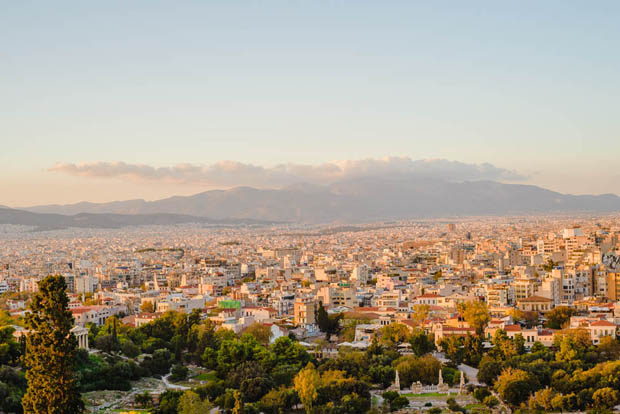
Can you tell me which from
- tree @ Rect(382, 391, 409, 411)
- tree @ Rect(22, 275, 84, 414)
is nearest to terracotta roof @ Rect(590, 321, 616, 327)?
tree @ Rect(382, 391, 409, 411)

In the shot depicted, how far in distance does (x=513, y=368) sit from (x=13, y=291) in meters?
36.4

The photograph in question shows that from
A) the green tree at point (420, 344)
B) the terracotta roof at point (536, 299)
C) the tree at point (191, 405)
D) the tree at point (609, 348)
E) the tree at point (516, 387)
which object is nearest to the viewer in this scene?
the tree at point (191, 405)

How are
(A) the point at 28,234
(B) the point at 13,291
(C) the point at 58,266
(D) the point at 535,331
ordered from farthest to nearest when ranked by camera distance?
(A) the point at 28,234, (C) the point at 58,266, (B) the point at 13,291, (D) the point at 535,331

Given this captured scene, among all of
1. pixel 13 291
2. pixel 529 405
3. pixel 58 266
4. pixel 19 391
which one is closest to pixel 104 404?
pixel 19 391

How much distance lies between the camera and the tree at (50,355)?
1739 cm

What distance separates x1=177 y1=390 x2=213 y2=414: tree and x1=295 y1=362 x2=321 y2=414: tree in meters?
2.73

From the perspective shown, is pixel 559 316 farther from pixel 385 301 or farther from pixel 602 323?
pixel 385 301

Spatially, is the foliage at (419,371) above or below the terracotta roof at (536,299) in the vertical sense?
below

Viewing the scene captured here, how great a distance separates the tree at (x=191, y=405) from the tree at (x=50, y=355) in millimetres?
4350

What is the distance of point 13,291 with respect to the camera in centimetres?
5241

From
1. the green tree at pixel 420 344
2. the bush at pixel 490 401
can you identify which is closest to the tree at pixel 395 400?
the bush at pixel 490 401

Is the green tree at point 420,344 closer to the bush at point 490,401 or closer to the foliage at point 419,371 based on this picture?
the foliage at point 419,371

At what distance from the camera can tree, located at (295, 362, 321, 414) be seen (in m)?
23.1

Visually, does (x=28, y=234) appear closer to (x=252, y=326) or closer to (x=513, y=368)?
(x=252, y=326)
